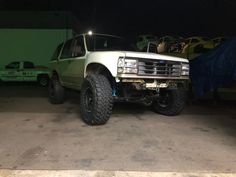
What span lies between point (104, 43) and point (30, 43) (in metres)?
17.7

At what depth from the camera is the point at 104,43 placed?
368 inches

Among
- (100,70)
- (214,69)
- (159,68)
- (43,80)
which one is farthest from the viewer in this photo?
(43,80)

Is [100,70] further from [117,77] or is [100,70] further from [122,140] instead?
[122,140]

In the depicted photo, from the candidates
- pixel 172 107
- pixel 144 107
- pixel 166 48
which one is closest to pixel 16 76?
pixel 166 48

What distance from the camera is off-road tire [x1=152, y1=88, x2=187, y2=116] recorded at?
29.1 ft

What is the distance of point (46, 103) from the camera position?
37.7 ft

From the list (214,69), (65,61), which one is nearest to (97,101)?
(65,61)

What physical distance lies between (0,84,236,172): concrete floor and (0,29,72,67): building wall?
1655 cm

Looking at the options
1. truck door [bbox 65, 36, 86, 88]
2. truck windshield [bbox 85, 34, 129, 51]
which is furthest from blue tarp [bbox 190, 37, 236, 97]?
truck door [bbox 65, 36, 86, 88]

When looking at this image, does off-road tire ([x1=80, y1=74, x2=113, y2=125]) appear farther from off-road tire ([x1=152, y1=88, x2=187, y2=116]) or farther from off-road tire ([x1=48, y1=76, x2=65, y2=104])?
off-road tire ([x1=48, y1=76, x2=65, y2=104])

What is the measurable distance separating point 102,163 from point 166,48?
11.6 m

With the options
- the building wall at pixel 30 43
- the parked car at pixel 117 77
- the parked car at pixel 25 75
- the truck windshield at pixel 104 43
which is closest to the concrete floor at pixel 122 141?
the parked car at pixel 117 77

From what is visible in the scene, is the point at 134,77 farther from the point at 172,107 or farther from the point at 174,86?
the point at 172,107

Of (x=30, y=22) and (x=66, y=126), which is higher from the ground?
(x=30, y=22)
